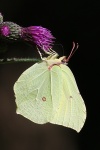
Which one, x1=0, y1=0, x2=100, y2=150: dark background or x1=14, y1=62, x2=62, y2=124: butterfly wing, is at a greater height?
x1=14, y1=62, x2=62, y2=124: butterfly wing

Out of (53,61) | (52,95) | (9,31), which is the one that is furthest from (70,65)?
(9,31)

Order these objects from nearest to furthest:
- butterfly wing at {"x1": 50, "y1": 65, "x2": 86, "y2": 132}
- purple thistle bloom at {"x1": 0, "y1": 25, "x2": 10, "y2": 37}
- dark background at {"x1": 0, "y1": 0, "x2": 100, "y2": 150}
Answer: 1. purple thistle bloom at {"x1": 0, "y1": 25, "x2": 10, "y2": 37}
2. butterfly wing at {"x1": 50, "y1": 65, "x2": 86, "y2": 132}
3. dark background at {"x1": 0, "y1": 0, "x2": 100, "y2": 150}

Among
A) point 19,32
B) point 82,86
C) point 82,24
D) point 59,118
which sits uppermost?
→ point 19,32

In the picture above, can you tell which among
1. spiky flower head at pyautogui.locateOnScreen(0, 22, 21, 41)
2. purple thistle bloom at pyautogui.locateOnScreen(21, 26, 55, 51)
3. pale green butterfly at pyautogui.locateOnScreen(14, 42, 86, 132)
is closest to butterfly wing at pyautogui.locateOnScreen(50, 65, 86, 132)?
pale green butterfly at pyautogui.locateOnScreen(14, 42, 86, 132)

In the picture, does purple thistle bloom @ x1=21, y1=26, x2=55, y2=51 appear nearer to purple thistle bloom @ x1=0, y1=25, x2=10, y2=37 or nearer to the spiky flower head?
the spiky flower head

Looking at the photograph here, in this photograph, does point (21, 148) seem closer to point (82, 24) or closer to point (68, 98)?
point (82, 24)

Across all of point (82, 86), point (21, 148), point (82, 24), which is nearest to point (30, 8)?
point (82, 24)

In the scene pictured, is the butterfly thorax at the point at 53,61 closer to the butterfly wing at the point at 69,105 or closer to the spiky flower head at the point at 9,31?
the butterfly wing at the point at 69,105
